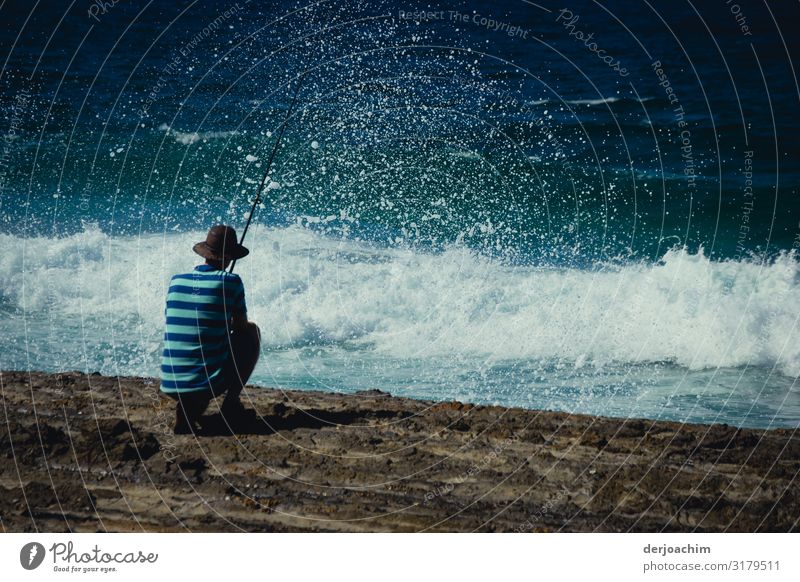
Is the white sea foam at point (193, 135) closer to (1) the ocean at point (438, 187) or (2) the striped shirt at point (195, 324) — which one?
(1) the ocean at point (438, 187)

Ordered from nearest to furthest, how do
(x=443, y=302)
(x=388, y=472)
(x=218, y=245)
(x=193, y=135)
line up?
(x=388, y=472)
(x=218, y=245)
(x=443, y=302)
(x=193, y=135)

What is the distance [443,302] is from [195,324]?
7.00 metres

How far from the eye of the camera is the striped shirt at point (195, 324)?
4.71 meters

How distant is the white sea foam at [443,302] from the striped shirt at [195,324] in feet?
14.5

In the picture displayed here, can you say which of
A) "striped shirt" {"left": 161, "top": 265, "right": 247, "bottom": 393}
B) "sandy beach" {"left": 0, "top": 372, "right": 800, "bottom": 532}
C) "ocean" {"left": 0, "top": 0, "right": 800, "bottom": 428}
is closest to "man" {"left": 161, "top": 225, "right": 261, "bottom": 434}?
Result: "striped shirt" {"left": 161, "top": 265, "right": 247, "bottom": 393}

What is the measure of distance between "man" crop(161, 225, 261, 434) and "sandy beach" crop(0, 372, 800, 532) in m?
0.41

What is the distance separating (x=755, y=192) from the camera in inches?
515

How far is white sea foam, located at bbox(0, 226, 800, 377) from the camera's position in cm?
968

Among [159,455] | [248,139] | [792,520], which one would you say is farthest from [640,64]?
[159,455]

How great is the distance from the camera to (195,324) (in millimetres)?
4723
